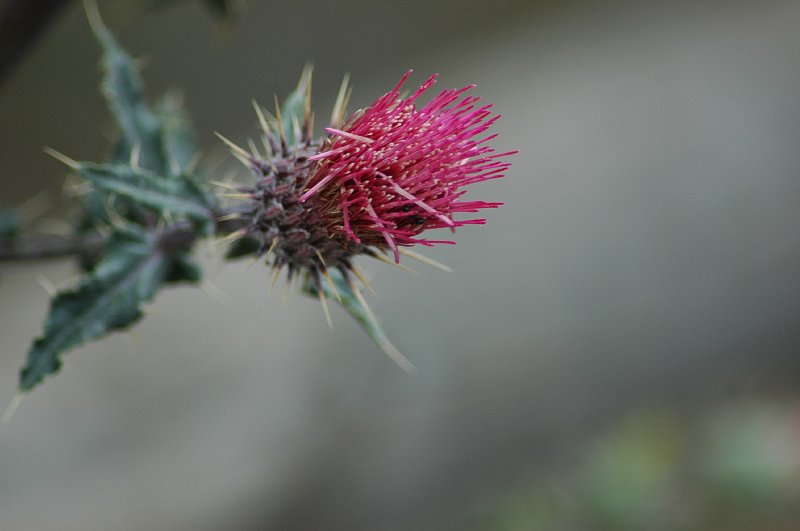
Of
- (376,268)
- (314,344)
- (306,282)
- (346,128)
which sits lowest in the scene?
(306,282)

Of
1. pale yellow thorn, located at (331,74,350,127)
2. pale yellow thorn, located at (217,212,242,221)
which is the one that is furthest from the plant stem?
pale yellow thorn, located at (331,74,350,127)

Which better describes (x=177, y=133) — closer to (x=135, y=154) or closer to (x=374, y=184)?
(x=135, y=154)

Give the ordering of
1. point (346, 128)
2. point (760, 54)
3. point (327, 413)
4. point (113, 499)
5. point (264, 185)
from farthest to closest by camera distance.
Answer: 1. point (760, 54)
2. point (327, 413)
3. point (113, 499)
4. point (264, 185)
5. point (346, 128)

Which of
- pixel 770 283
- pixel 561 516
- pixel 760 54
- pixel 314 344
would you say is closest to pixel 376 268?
pixel 314 344

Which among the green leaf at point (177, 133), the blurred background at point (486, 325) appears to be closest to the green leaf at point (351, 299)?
the green leaf at point (177, 133)

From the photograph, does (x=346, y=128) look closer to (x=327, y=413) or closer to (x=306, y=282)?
(x=306, y=282)

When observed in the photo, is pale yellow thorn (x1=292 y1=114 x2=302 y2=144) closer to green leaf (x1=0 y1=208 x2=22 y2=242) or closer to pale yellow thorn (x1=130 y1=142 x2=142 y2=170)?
pale yellow thorn (x1=130 y1=142 x2=142 y2=170)
